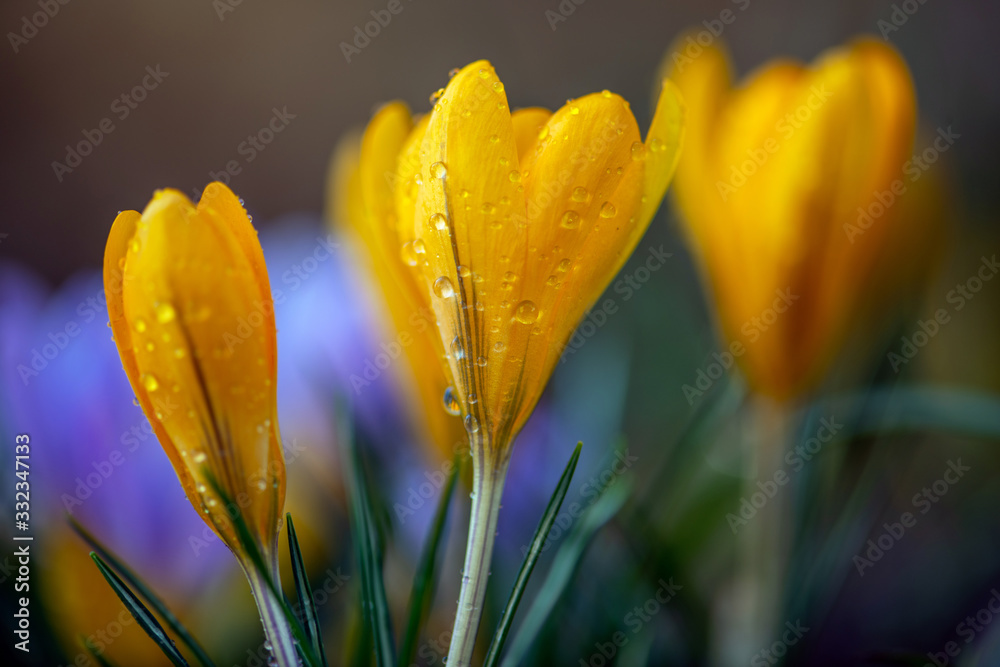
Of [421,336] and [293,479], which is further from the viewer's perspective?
[293,479]

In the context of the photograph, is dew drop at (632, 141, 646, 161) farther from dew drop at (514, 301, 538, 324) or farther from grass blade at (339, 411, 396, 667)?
grass blade at (339, 411, 396, 667)

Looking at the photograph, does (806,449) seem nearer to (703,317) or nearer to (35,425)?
(703,317)

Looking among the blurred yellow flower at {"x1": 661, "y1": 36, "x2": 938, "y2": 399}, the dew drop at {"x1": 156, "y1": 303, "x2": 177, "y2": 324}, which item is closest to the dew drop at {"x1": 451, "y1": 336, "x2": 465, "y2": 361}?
the dew drop at {"x1": 156, "y1": 303, "x2": 177, "y2": 324}

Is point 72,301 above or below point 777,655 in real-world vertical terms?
above

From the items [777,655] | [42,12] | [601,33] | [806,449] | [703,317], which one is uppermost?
[42,12]

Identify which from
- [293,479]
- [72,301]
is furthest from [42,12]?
[293,479]

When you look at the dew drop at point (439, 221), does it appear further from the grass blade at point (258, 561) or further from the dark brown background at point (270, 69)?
the dark brown background at point (270, 69)
